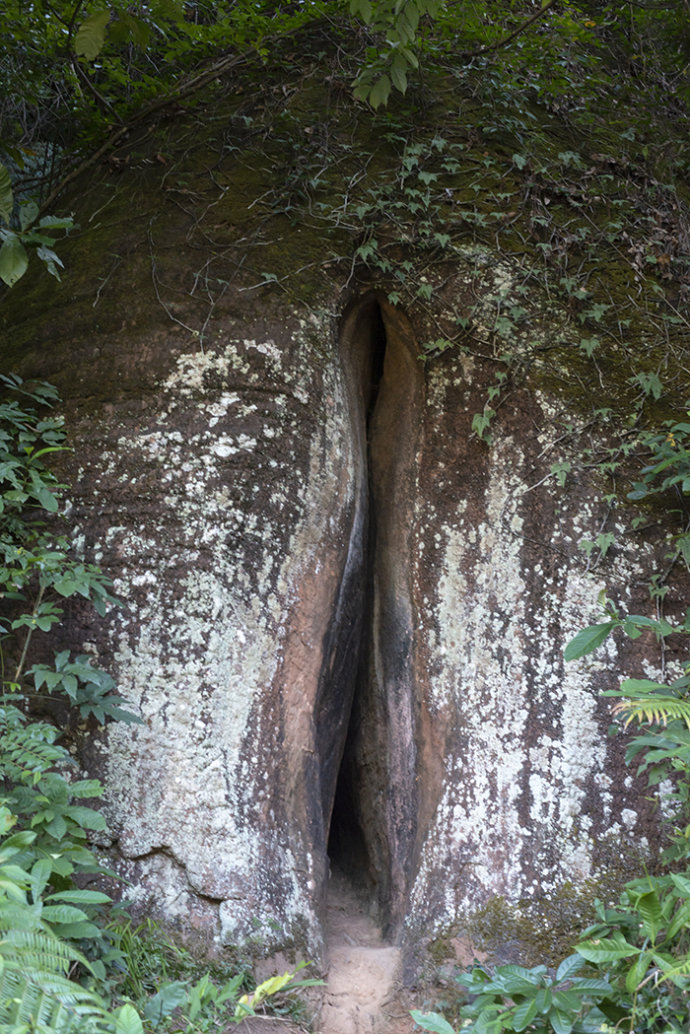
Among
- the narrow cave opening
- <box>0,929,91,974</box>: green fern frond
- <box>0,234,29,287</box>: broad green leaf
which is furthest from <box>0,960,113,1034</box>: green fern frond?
the narrow cave opening

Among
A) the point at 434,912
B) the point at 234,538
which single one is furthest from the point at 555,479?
the point at 434,912

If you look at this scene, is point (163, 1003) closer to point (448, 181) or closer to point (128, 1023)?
point (128, 1023)

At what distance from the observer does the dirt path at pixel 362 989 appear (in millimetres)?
3680

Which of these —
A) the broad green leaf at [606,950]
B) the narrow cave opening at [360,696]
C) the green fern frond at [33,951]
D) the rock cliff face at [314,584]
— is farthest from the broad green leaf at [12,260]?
the broad green leaf at [606,950]

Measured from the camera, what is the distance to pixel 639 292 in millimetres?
4512

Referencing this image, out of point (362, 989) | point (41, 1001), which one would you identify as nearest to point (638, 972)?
point (41, 1001)

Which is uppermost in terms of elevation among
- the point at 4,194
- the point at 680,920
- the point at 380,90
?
the point at 380,90

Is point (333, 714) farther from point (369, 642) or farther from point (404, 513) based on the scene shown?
point (404, 513)

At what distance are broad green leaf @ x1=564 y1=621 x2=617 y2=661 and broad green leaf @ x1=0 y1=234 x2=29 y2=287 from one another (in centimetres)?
246

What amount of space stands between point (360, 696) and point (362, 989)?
4.70ft

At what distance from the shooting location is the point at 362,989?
149 inches

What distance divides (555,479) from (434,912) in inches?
82.6

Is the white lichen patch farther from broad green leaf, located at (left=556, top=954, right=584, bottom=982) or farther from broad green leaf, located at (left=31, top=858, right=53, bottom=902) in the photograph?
broad green leaf, located at (left=556, top=954, right=584, bottom=982)

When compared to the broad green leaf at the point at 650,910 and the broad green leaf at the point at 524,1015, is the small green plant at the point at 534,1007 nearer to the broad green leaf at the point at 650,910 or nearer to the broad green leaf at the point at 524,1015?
the broad green leaf at the point at 524,1015
